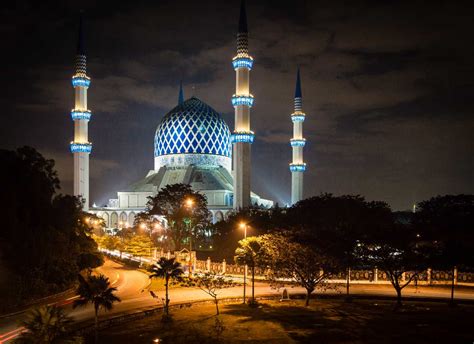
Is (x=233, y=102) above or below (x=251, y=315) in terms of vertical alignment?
above

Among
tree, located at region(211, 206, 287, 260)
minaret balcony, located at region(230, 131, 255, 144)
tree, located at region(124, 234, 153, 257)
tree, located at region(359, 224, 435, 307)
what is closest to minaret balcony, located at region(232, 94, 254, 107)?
minaret balcony, located at region(230, 131, 255, 144)

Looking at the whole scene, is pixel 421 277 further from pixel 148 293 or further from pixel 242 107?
pixel 242 107

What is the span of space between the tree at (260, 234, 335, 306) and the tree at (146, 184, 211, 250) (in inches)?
875

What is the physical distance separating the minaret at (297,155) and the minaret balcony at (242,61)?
15.2m

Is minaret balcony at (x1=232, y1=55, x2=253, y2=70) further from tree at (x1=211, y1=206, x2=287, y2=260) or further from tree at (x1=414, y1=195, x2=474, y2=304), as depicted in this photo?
tree at (x1=414, y1=195, x2=474, y2=304)

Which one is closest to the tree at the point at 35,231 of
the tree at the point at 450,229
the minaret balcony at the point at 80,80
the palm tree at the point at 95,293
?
the palm tree at the point at 95,293

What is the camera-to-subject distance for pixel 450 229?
35.9m

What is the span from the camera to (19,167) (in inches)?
1197

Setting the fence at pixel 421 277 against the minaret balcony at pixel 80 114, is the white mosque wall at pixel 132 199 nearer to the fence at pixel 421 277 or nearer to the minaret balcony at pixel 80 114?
the minaret balcony at pixel 80 114

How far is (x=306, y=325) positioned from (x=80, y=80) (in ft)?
174

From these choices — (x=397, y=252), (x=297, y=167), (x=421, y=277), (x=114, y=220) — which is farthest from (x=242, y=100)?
(x=397, y=252)

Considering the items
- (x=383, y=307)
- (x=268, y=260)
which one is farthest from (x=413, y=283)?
(x=268, y=260)

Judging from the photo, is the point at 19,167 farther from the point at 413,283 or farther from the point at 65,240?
the point at 413,283

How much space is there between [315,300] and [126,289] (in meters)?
10.5
